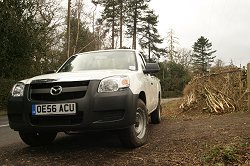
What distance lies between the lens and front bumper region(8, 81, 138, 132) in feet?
16.4

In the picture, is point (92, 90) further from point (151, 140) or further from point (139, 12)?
point (139, 12)

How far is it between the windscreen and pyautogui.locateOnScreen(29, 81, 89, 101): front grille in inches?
56.5

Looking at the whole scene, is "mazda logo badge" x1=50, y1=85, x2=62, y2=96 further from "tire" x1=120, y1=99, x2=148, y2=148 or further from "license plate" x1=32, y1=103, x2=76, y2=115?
"tire" x1=120, y1=99, x2=148, y2=148

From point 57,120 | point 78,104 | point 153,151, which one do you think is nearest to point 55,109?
point 57,120

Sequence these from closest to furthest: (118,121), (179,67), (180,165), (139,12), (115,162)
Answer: (180,165)
(115,162)
(118,121)
(139,12)
(179,67)

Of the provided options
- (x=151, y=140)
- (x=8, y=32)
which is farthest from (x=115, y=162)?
(x=8, y=32)

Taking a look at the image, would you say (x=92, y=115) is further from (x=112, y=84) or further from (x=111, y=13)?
(x=111, y=13)

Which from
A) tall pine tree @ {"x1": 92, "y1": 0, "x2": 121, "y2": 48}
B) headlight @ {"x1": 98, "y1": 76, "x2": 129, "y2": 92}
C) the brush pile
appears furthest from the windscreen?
tall pine tree @ {"x1": 92, "y1": 0, "x2": 121, "y2": 48}

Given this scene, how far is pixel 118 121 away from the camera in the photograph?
5059 mm

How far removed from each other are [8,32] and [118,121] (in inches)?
684

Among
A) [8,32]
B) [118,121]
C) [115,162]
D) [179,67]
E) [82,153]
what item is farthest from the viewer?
[179,67]

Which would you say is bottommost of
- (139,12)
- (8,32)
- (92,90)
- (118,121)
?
(118,121)

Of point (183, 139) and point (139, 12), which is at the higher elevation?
point (139, 12)

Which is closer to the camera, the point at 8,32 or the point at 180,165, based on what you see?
the point at 180,165
